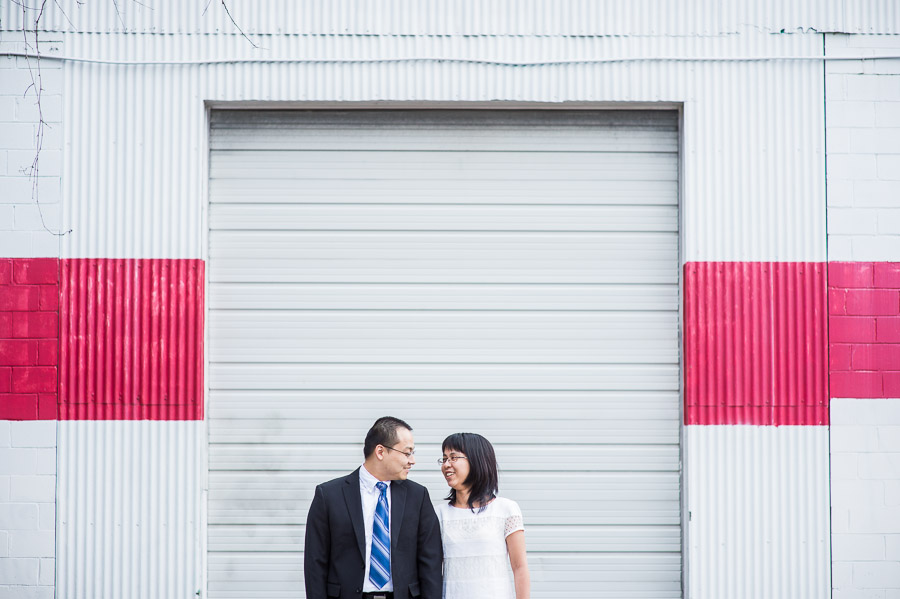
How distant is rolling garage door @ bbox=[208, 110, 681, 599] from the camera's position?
6285 millimetres

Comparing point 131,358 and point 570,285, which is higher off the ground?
point 570,285

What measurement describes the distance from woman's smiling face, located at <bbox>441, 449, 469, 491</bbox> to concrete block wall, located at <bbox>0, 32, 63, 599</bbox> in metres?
3.03

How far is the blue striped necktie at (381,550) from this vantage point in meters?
4.59

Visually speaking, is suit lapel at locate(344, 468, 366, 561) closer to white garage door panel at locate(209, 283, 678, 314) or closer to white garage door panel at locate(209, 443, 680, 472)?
white garage door panel at locate(209, 443, 680, 472)

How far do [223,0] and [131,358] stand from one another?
103 inches

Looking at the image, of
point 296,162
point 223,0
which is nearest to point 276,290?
point 296,162

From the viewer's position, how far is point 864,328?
6.16 meters

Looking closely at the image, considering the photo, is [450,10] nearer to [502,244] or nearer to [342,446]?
[502,244]

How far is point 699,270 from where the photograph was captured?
6.21 m

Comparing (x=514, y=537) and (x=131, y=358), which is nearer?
(x=514, y=537)

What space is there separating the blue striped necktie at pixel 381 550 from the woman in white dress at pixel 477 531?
1.08ft

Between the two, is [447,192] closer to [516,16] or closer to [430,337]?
[430,337]

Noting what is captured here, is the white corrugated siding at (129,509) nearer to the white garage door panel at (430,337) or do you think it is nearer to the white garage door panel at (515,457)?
the white garage door panel at (515,457)

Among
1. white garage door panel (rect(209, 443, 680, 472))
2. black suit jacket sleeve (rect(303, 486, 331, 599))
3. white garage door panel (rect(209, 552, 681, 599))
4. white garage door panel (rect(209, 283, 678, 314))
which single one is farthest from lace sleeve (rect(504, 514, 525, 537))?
white garage door panel (rect(209, 283, 678, 314))
